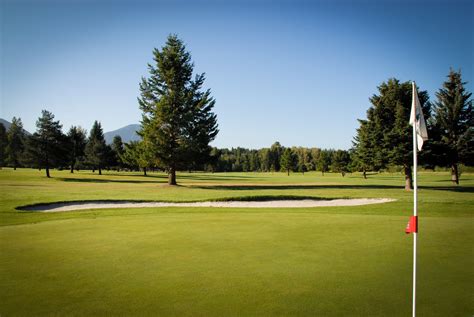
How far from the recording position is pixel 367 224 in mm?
12430

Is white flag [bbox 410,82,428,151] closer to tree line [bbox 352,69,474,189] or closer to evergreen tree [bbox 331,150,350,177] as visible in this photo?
tree line [bbox 352,69,474,189]

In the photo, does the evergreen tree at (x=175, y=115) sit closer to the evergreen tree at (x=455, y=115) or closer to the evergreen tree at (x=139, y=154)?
the evergreen tree at (x=139, y=154)

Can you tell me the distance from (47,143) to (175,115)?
31926mm

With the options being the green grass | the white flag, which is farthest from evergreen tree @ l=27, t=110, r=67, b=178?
the white flag

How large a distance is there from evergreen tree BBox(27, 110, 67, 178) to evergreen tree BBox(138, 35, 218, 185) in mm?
26460

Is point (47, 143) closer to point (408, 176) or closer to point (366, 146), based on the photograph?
point (366, 146)

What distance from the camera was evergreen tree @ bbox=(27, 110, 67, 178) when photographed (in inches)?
2137

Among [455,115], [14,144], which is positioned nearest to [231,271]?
[455,115]

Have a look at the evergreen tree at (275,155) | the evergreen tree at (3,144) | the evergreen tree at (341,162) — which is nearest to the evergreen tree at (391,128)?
the evergreen tree at (341,162)

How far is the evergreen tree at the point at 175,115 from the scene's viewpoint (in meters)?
38.7

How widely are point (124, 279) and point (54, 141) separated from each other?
59909mm

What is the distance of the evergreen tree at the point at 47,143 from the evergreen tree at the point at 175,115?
26.5m

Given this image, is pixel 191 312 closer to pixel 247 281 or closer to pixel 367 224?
pixel 247 281

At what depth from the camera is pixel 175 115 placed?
38.6m
